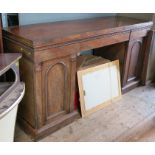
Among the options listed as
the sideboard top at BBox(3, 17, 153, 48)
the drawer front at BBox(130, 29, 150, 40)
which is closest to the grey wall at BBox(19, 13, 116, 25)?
the sideboard top at BBox(3, 17, 153, 48)

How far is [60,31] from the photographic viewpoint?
6.40 ft

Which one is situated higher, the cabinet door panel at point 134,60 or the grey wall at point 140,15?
the grey wall at point 140,15

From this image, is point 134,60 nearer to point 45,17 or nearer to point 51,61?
point 45,17

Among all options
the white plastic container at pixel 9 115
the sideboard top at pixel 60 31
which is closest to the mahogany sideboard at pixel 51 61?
the sideboard top at pixel 60 31

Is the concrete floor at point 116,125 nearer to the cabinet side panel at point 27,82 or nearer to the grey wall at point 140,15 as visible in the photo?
the cabinet side panel at point 27,82

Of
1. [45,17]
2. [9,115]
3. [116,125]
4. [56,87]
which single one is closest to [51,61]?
[56,87]

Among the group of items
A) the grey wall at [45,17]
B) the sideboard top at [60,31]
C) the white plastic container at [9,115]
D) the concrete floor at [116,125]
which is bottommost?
the concrete floor at [116,125]

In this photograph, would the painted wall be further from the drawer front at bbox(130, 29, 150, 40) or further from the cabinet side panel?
the cabinet side panel

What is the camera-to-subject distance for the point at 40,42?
63.4 inches

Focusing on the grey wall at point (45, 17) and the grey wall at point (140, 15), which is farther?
the grey wall at point (140, 15)

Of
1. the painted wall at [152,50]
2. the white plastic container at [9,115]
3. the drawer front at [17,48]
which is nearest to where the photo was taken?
the white plastic container at [9,115]

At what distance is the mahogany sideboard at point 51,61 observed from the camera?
1.71 meters

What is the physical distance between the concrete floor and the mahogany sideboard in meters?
0.09

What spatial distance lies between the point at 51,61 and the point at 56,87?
266 mm
